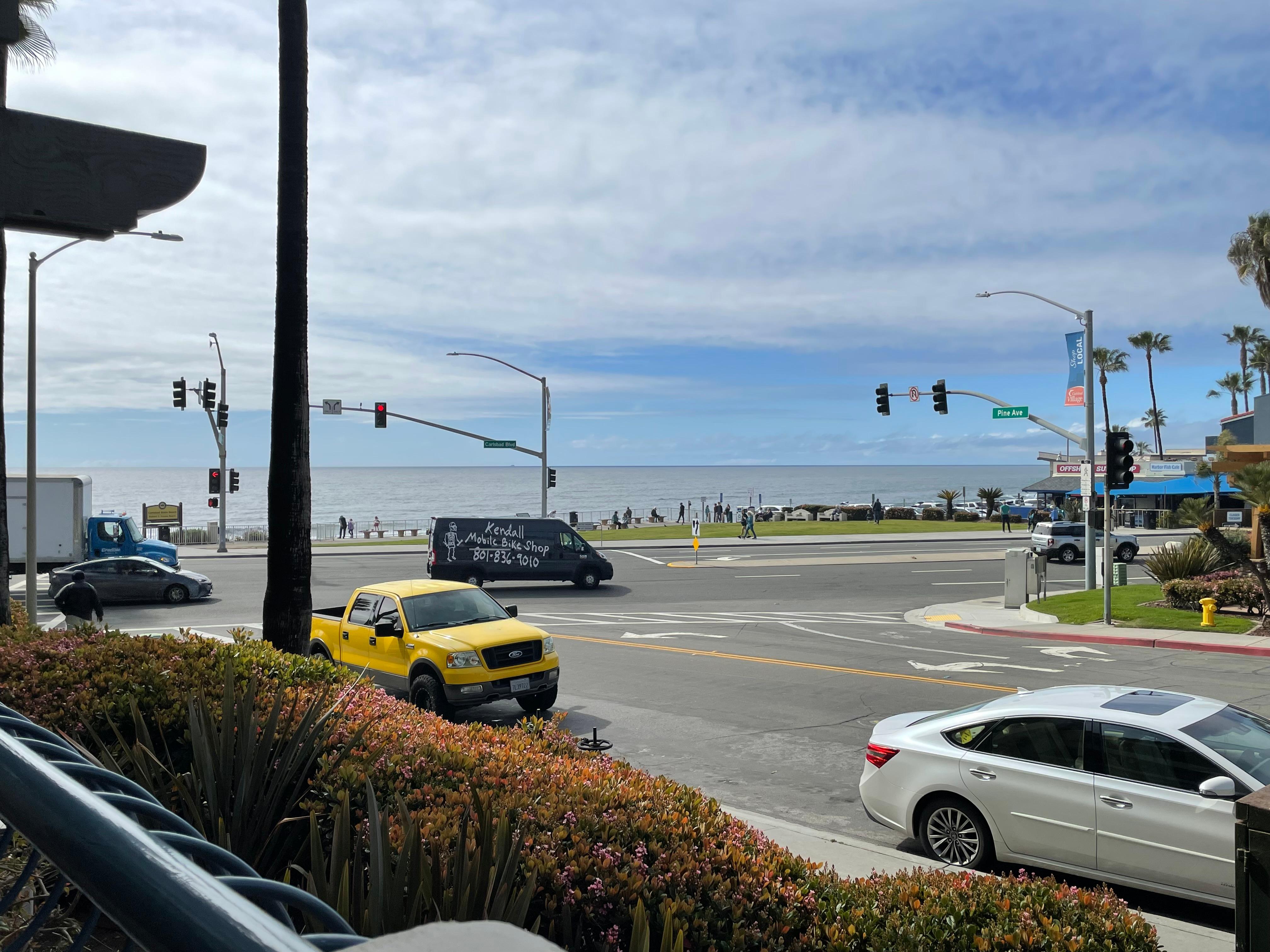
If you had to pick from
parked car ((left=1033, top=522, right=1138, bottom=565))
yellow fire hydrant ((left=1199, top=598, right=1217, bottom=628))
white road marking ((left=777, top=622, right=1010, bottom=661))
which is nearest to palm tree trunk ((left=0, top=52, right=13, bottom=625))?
white road marking ((left=777, top=622, right=1010, bottom=661))

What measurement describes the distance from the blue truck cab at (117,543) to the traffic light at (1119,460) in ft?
89.6

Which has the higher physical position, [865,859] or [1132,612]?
[1132,612]

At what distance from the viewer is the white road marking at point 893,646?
717 inches

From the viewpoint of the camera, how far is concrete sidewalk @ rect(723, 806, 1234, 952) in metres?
6.23

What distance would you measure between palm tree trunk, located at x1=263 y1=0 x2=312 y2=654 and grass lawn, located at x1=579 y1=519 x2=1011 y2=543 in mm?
42350

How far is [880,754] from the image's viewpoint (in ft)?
27.9

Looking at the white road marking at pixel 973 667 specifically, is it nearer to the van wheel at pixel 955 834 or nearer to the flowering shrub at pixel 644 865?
the van wheel at pixel 955 834

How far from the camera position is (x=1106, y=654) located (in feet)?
60.3

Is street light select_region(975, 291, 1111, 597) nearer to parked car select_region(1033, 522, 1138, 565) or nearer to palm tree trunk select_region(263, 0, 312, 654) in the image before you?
parked car select_region(1033, 522, 1138, 565)

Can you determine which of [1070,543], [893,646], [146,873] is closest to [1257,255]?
[1070,543]

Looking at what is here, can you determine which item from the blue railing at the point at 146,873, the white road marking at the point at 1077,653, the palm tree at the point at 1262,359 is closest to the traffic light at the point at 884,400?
the white road marking at the point at 1077,653

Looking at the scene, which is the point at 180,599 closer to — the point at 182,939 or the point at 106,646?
the point at 106,646

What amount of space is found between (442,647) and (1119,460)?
16.8m

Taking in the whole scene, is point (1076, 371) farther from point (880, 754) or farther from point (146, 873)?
point (146, 873)
